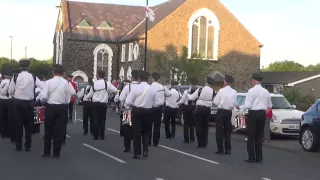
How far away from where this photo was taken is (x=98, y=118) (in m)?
17.7

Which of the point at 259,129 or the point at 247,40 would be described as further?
the point at 247,40

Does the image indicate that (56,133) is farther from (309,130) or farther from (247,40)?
(247,40)

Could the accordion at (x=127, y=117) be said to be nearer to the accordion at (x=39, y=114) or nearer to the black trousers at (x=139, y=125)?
the black trousers at (x=139, y=125)

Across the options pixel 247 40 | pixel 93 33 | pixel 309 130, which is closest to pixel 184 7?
pixel 247 40

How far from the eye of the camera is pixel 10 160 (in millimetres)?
12523

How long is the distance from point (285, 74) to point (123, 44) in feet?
85.8

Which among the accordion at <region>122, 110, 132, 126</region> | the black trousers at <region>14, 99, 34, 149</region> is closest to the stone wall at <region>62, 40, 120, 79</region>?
the black trousers at <region>14, 99, 34, 149</region>

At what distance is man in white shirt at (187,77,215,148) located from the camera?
54.8 ft

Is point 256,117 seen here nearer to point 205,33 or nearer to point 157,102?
point 157,102

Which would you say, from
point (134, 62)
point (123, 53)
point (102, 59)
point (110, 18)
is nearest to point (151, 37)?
point (134, 62)

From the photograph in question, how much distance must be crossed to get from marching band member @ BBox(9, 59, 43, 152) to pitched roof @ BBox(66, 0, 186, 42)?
46.1m

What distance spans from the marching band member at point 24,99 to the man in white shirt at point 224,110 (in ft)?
15.0

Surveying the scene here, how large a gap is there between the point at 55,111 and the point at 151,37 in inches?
1697

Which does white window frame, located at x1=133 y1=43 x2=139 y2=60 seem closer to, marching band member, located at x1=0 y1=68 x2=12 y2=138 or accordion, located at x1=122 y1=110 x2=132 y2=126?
marching band member, located at x1=0 y1=68 x2=12 y2=138
